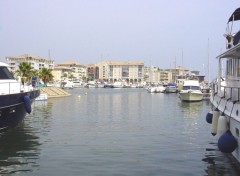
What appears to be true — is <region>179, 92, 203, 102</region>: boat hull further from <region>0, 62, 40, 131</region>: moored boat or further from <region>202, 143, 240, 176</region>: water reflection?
<region>202, 143, 240, 176</region>: water reflection

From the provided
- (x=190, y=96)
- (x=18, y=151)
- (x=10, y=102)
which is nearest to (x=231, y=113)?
(x=18, y=151)

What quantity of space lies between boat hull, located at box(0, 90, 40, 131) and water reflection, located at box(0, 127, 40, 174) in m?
0.68

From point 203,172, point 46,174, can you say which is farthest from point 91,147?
point 203,172

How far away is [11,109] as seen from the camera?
17.8 metres

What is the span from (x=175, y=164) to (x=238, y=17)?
25.3 feet

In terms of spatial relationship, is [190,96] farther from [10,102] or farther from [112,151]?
[112,151]

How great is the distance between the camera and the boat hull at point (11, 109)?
55.0 feet

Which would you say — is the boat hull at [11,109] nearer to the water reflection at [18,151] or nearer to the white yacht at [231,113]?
the water reflection at [18,151]

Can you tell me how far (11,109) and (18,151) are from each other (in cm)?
291

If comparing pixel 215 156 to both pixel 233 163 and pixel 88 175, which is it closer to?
pixel 233 163

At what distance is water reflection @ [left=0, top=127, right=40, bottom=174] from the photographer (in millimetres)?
12850

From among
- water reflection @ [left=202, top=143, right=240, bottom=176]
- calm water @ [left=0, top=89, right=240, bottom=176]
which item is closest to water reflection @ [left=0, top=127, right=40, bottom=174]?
calm water @ [left=0, top=89, right=240, bottom=176]

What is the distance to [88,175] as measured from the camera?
11.8 m

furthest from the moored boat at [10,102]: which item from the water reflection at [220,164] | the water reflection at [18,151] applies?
the water reflection at [220,164]
